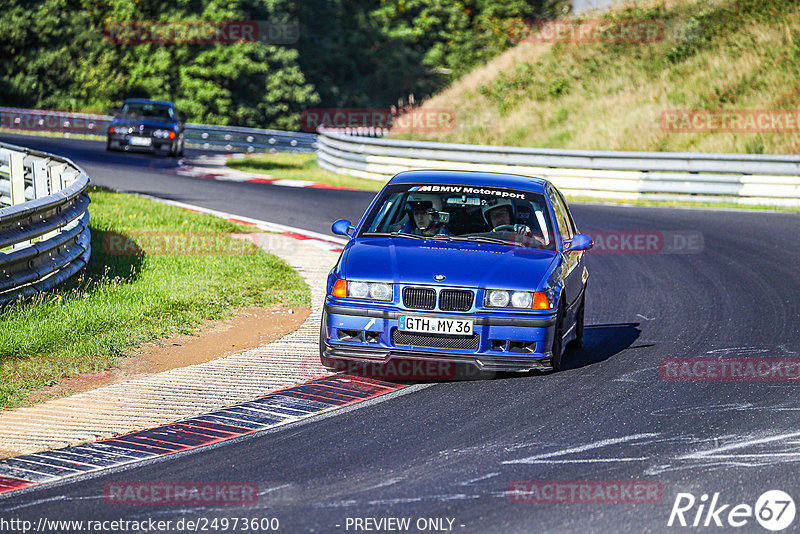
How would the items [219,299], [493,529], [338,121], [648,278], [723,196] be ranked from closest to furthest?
[493,529] → [219,299] → [648,278] → [723,196] → [338,121]

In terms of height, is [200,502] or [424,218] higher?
[424,218]

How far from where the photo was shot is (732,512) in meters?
5.35

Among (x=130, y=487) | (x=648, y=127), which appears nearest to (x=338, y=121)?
(x=648, y=127)

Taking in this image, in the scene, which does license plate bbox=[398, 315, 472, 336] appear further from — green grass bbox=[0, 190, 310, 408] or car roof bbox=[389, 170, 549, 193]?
green grass bbox=[0, 190, 310, 408]

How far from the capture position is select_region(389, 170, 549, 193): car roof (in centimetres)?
941

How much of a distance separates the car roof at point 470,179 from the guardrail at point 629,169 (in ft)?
44.1

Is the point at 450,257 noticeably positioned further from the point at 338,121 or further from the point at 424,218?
the point at 338,121

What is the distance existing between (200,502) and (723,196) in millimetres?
18763

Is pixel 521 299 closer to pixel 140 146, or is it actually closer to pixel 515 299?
pixel 515 299

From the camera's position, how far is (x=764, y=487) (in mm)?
5695

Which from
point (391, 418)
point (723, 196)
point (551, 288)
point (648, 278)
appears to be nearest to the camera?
point (391, 418)

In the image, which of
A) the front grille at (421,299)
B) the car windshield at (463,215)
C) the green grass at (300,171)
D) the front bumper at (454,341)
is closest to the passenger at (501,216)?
the car windshield at (463,215)

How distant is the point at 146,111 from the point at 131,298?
21217mm

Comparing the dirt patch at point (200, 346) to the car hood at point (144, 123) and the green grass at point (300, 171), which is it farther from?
the car hood at point (144, 123)
